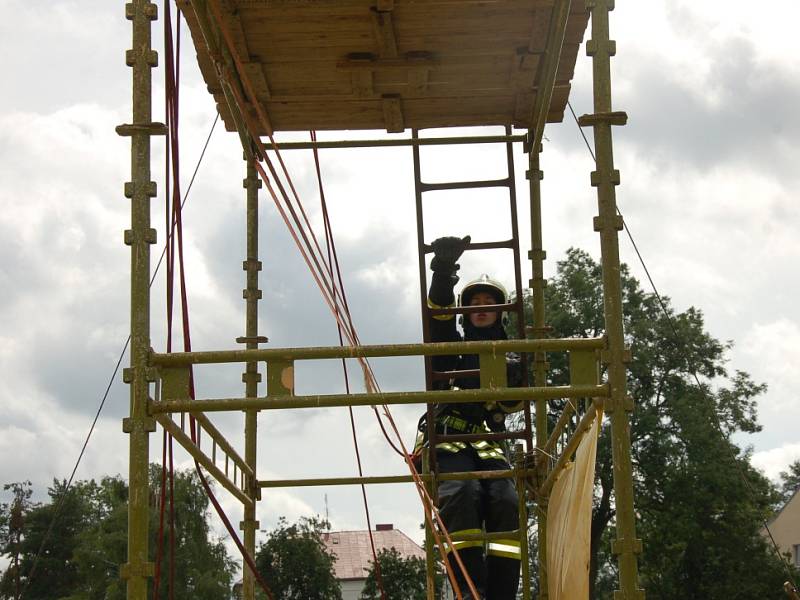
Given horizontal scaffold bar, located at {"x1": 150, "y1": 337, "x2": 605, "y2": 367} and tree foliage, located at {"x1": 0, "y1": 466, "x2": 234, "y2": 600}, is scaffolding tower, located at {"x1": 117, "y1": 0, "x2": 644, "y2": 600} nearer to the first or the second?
horizontal scaffold bar, located at {"x1": 150, "y1": 337, "x2": 605, "y2": 367}

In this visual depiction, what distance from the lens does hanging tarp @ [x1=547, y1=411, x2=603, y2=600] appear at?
4543mm

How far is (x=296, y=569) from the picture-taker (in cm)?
4394

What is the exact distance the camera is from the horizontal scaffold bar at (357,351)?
4.47 meters

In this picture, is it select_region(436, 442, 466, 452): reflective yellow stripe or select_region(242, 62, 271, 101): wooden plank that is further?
select_region(436, 442, 466, 452): reflective yellow stripe

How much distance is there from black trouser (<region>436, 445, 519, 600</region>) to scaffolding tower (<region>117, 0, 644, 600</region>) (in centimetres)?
11

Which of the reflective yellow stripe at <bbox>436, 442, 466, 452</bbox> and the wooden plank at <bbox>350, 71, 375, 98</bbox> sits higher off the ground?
the wooden plank at <bbox>350, 71, 375, 98</bbox>

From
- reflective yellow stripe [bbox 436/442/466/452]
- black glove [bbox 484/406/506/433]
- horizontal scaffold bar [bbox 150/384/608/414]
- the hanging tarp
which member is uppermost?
black glove [bbox 484/406/506/433]

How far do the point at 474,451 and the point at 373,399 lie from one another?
8.09 ft

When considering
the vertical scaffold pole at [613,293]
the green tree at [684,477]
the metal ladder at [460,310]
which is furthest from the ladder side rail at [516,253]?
the green tree at [684,477]

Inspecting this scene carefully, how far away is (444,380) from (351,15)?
7.76 ft

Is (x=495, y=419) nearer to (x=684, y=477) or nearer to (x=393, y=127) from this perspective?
(x=393, y=127)

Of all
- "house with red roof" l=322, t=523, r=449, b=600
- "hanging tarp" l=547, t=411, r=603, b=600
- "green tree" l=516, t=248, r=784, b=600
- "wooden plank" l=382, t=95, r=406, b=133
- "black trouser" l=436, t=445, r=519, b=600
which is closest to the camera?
"hanging tarp" l=547, t=411, r=603, b=600

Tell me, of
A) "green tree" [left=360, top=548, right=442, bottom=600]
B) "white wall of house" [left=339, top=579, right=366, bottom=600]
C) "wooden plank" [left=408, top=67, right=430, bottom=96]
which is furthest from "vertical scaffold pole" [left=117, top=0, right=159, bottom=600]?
"white wall of house" [left=339, top=579, right=366, bottom=600]

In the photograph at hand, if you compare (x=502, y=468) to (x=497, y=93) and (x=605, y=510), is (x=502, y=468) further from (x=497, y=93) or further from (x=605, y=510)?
(x=605, y=510)
